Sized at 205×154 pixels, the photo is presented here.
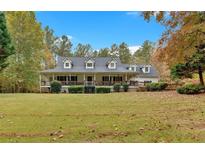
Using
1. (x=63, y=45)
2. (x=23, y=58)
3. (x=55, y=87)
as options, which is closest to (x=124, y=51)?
(x=63, y=45)

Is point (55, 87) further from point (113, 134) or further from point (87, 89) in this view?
point (113, 134)

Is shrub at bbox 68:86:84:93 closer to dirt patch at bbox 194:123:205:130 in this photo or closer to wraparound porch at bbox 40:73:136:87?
wraparound porch at bbox 40:73:136:87

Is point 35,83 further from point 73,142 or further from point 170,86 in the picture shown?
point 73,142

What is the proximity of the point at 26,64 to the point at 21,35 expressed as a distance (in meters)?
1.19

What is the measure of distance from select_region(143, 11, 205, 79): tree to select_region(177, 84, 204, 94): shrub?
2.96 m

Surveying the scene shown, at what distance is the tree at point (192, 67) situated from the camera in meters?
7.61

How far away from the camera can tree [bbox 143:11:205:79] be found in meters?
4.67

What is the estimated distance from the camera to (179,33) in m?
5.01

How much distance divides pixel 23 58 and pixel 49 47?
245 cm

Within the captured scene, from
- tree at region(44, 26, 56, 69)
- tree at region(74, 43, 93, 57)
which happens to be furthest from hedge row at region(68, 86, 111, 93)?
tree at region(74, 43, 93, 57)

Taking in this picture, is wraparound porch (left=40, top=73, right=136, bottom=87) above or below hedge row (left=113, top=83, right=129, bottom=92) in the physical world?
above

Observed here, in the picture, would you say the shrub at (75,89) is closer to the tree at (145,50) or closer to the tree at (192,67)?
the tree at (192,67)

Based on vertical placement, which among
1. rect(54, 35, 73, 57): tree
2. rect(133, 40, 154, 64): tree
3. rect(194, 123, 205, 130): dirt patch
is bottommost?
rect(194, 123, 205, 130): dirt patch

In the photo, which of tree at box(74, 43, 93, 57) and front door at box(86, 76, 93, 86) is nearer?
tree at box(74, 43, 93, 57)
